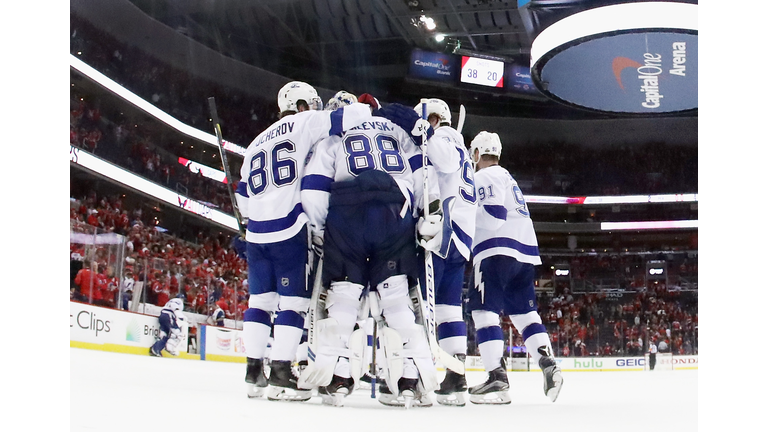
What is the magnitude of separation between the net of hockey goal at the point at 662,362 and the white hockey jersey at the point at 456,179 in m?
8.94

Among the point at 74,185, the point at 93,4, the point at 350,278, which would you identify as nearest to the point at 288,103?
the point at 350,278

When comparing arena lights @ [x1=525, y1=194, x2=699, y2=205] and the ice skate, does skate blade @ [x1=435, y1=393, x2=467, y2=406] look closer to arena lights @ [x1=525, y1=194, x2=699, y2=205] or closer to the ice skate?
the ice skate

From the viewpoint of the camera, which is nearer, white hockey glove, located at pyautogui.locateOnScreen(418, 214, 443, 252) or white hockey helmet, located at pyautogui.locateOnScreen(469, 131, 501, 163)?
white hockey glove, located at pyautogui.locateOnScreen(418, 214, 443, 252)

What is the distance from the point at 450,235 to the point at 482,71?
11663 millimetres

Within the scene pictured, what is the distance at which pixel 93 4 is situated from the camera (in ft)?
37.8

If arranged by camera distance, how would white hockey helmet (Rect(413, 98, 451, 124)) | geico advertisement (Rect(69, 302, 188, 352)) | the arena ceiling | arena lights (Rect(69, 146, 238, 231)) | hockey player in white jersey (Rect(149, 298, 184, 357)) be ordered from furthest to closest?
the arena ceiling
arena lights (Rect(69, 146, 238, 231))
hockey player in white jersey (Rect(149, 298, 184, 357))
geico advertisement (Rect(69, 302, 188, 352))
white hockey helmet (Rect(413, 98, 451, 124))

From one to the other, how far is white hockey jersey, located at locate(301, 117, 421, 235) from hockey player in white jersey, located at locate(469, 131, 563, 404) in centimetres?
73

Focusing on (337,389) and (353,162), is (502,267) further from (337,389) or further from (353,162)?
(337,389)

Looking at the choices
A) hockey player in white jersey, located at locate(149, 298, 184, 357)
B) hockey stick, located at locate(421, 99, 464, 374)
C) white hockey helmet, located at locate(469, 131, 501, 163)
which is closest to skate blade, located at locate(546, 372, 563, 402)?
hockey stick, located at locate(421, 99, 464, 374)

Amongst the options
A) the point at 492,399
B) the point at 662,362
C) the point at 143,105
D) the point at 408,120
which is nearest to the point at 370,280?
the point at 408,120

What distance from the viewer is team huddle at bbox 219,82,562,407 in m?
2.23

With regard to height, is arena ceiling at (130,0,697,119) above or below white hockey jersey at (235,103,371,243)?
above

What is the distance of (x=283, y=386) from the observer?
93.4 inches

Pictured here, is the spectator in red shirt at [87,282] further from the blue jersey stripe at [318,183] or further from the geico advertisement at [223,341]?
the blue jersey stripe at [318,183]
